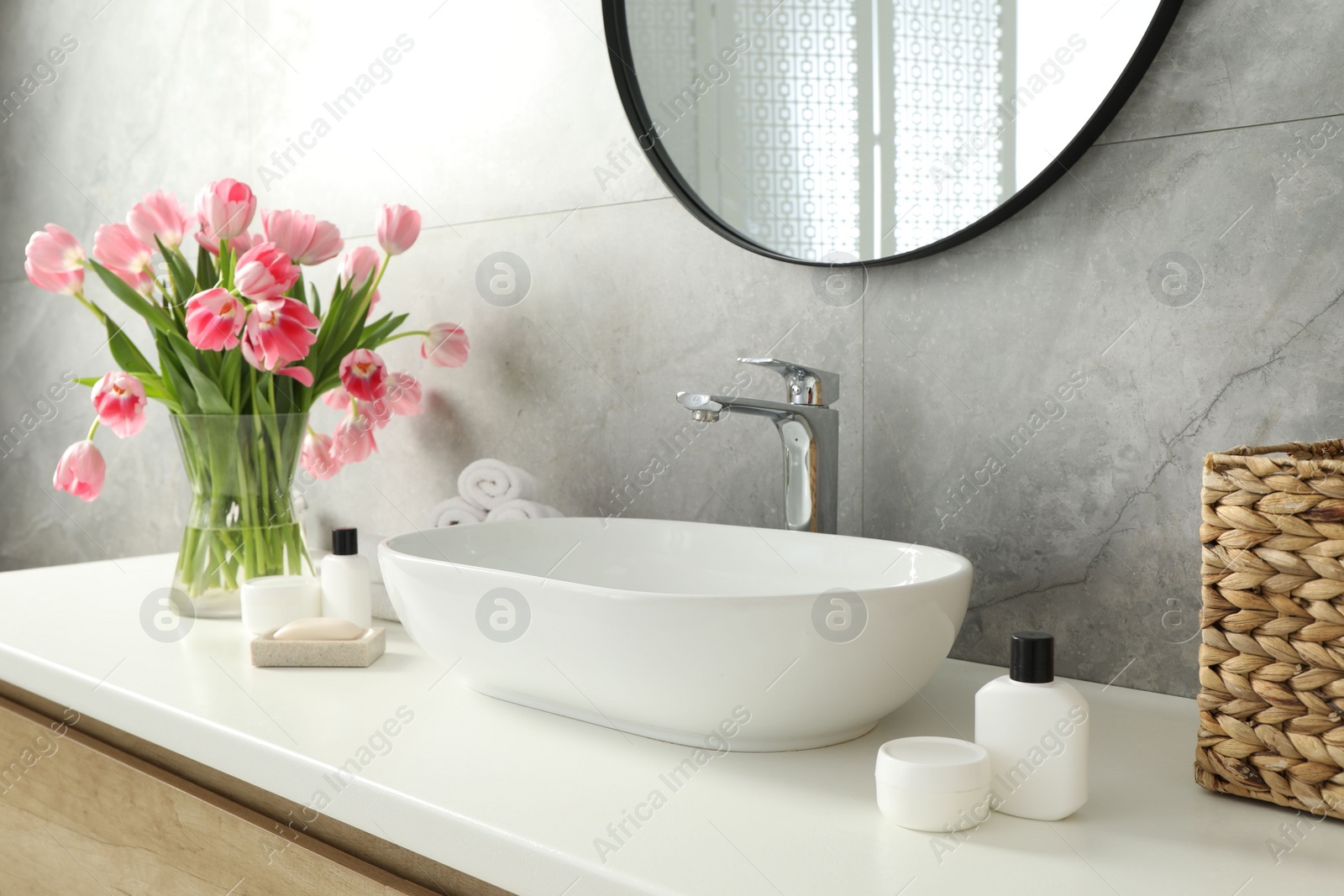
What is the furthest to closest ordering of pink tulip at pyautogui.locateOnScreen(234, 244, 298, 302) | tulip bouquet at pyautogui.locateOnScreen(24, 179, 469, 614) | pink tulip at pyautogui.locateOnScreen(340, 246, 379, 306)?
pink tulip at pyautogui.locateOnScreen(340, 246, 379, 306) → tulip bouquet at pyautogui.locateOnScreen(24, 179, 469, 614) → pink tulip at pyautogui.locateOnScreen(234, 244, 298, 302)

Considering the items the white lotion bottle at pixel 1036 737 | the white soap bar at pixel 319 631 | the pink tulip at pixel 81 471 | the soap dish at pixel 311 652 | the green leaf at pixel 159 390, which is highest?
the green leaf at pixel 159 390

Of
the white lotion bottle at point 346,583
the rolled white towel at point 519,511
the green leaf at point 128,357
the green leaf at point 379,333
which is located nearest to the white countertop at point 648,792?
the white lotion bottle at point 346,583

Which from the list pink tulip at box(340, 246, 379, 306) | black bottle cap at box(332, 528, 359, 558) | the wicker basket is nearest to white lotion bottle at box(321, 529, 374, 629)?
black bottle cap at box(332, 528, 359, 558)

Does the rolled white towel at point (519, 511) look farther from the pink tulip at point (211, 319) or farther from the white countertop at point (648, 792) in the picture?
the pink tulip at point (211, 319)

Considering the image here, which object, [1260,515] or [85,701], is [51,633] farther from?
[1260,515]

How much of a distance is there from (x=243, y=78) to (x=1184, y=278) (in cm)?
149

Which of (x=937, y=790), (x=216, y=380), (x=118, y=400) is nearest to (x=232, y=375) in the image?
(x=216, y=380)

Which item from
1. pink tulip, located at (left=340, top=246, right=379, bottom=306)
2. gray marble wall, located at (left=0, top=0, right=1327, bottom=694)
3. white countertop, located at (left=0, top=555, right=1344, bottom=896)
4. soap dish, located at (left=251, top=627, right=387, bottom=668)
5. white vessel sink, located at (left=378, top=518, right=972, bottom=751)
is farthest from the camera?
pink tulip, located at (left=340, top=246, right=379, bottom=306)

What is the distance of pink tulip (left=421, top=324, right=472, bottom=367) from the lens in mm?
1319

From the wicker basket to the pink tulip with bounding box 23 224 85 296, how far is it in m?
1.19

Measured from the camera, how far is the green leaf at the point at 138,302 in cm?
117

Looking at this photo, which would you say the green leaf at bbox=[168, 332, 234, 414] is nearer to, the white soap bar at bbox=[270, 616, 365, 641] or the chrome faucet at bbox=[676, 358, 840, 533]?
the white soap bar at bbox=[270, 616, 365, 641]

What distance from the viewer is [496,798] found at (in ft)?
2.10

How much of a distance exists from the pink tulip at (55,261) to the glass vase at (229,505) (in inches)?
7.9
